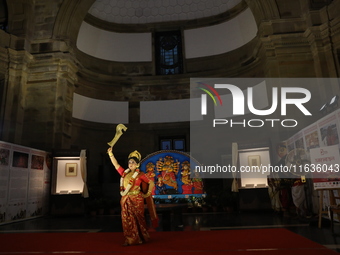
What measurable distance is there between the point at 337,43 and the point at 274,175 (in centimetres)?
592

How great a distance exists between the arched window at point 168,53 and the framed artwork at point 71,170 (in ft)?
28.2

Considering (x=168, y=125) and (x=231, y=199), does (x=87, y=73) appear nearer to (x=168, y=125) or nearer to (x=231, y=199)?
(x=168, y=125)

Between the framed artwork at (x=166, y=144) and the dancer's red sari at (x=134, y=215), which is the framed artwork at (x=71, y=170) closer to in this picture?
the dancer's red sari at (x=134, y=215)

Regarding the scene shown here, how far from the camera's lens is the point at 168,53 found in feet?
57.0

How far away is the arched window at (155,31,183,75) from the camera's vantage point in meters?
17.1

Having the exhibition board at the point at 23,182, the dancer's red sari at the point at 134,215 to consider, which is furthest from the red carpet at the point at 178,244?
the exhibition board at the point at 23,182

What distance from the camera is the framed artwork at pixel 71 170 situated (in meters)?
10.4

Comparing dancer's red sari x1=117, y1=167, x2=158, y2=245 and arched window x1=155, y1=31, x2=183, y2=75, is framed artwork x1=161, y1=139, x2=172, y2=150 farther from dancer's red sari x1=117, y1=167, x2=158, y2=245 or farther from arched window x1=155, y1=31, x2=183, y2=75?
dancer's red sari x1=117, y1=167, x2=158, y2=245

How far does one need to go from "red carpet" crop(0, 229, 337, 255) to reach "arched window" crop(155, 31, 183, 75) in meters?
12.5

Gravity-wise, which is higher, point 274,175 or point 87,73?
point 87,73

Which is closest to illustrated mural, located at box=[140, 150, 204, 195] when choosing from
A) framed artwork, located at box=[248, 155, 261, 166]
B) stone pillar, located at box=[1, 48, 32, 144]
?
framed artwork, located at box=[248, 155, 261, 166]

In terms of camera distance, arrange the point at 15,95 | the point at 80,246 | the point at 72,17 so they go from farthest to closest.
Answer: the point at 72,17
the point at 15,95
the point at 80,246

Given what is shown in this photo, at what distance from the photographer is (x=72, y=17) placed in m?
13.1

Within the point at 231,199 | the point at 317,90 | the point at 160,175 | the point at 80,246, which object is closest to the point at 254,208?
the point at 231,199
